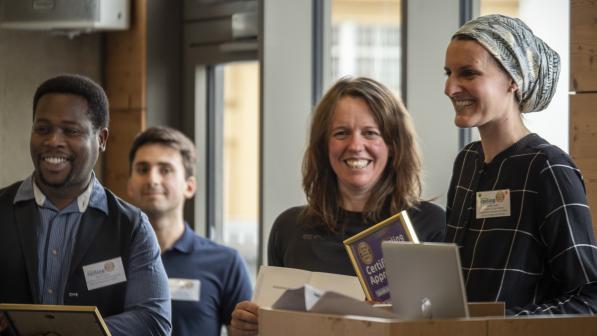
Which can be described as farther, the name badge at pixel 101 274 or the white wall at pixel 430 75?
the white wall at pixel 430 75

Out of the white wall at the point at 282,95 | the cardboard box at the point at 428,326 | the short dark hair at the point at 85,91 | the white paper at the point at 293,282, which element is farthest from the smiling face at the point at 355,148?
the white wall at the point at 282,95

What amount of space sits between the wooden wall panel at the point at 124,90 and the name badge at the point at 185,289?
73.1 inches

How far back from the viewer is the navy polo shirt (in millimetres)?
4328

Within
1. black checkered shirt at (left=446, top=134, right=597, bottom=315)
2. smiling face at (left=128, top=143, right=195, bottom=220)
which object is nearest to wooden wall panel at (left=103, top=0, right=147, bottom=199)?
smiling face at (left=128, top=143, right=195, bottom=220)

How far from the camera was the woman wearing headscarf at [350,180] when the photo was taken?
3.22m

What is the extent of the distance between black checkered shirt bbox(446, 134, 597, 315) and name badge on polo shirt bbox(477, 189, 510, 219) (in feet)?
0.04

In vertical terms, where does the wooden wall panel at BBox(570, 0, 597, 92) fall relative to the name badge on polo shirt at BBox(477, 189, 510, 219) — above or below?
above

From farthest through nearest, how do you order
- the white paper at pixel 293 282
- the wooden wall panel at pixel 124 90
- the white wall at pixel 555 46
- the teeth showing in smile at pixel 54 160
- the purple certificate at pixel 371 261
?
the wooden wall panel at pixel 124 90, the white wall at pixel 555 46, the teeth showing in smile at pixel 54 160, the white paper at pixel 293 282, the purple certificate at pixel 371 261

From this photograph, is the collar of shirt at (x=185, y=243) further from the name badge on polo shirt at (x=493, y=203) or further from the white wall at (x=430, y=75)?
the name badge on polo shirt at (x=493, y=203)

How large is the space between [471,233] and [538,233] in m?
0.20

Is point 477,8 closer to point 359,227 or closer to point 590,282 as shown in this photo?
point 359,227

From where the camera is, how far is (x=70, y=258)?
2.81 m

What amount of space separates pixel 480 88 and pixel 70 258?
124cm

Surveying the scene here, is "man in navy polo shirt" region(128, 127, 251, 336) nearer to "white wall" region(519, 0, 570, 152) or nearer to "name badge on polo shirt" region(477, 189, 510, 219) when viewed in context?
"white wall" region(519, 0, 570, 152)
